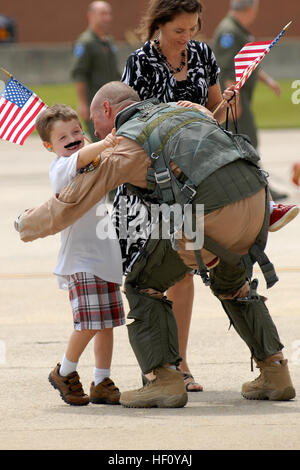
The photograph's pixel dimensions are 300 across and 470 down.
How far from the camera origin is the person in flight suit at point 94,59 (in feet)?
41.6

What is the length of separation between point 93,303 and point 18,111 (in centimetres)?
107

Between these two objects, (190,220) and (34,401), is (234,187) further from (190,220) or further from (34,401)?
(34,401)

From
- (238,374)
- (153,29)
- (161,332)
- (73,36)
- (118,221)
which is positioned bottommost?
(238,374)

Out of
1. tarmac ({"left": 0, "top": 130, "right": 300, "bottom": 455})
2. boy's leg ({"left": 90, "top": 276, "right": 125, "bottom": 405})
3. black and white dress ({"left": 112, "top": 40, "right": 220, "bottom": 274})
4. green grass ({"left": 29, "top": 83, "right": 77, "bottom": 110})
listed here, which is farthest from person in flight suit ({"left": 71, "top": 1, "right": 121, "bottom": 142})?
green grass ({"left": 29, "top": 83, "right": 77, "bottom": 110})

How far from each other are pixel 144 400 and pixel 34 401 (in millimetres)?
539

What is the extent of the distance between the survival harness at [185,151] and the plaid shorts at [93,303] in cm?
52

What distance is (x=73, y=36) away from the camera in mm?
40781

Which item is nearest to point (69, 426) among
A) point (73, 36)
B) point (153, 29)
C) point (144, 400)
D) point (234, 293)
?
point (144, 400)

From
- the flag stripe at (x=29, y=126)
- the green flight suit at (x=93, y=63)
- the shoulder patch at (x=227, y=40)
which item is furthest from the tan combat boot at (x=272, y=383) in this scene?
the green flight suit at (x=93, y=63)

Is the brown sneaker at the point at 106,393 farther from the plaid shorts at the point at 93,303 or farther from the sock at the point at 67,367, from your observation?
the plaid shorts at the point at 93,303

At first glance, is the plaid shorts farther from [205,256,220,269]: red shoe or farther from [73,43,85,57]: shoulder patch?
[73,43,85,57]: shoulder patch

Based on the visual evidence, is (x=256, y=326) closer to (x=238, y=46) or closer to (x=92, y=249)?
(x=92, y=249)

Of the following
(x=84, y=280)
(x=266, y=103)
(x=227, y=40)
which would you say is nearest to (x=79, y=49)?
(x=227, y=40)

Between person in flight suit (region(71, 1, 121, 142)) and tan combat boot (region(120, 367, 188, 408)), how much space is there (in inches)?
303
